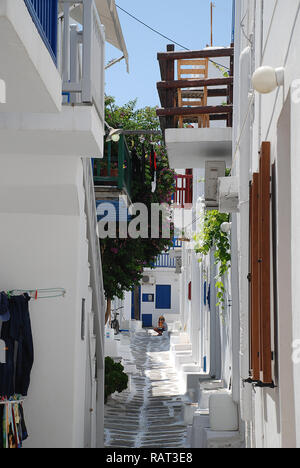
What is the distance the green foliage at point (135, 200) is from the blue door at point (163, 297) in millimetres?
26363

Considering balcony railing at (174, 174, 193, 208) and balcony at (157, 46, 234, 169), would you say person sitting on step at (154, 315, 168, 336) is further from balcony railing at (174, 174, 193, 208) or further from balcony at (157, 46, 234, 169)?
balcony at (157, 46, 234, 169)

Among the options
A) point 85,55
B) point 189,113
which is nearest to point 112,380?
point 189,113

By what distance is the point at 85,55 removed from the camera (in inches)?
219

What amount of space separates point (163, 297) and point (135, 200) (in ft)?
93.5

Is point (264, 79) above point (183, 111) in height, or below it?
below

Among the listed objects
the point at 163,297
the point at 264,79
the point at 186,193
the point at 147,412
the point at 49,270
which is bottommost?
the point at 147,412

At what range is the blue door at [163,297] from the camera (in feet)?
136

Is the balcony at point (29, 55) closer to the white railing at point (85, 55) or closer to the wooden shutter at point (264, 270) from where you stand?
the white railing at point (85, 55)

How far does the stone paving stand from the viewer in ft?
31.8

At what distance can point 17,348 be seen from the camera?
6340mm

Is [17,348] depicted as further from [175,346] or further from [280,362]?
[175,346]

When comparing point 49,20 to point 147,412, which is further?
point 147,412

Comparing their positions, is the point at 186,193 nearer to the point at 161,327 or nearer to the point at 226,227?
the point at 226,227

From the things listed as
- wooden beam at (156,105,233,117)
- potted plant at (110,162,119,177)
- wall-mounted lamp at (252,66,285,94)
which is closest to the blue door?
potted plant at (110,162,119,177)
